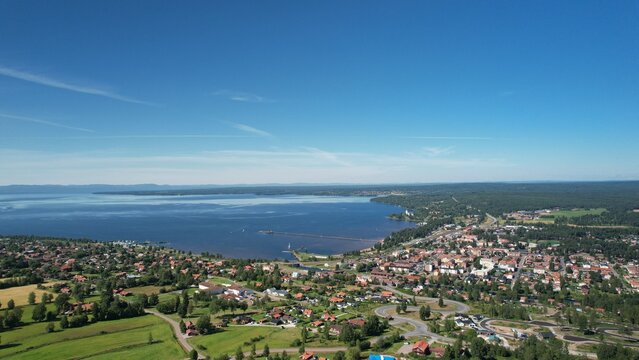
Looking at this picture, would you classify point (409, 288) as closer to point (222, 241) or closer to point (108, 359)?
point (108, 359)

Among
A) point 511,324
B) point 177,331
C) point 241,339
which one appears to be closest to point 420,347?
point 511,324

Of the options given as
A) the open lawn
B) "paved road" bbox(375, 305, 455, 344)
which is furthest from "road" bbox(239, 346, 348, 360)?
the open lawn

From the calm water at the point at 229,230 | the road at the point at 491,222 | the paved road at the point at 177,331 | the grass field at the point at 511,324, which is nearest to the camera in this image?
the paved road at the point at 177,331

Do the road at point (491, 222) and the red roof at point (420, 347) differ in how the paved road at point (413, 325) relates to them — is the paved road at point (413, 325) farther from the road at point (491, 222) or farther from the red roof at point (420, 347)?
the road at point (491, 222)

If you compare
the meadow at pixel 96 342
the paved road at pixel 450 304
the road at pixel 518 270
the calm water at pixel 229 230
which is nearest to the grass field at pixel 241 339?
the meadow at pixel 96 342

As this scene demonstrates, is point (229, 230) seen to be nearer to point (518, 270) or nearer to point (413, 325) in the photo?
→ point (518, 270)

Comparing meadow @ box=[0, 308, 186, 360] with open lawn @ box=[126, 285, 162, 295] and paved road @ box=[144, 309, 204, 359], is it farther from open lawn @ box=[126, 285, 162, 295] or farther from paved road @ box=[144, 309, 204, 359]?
open lawn @ box=[126, 285, 162, 295]
